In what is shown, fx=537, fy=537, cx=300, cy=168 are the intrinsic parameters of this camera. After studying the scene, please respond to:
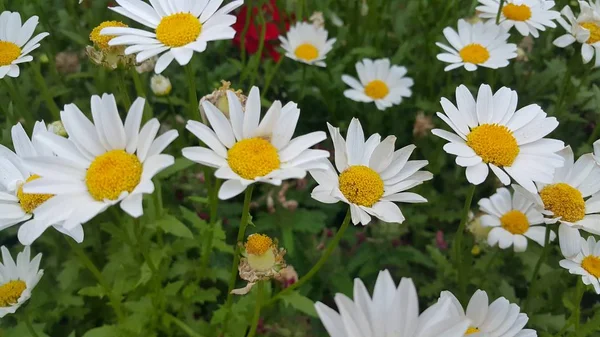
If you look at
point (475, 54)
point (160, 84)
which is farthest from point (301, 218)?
point (475, 54)

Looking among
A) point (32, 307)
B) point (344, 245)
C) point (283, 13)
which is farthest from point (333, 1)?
point (32, 307)

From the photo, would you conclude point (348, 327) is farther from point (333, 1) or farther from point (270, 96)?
point (333, 1)

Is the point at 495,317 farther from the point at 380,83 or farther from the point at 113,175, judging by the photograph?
the point at 380,83

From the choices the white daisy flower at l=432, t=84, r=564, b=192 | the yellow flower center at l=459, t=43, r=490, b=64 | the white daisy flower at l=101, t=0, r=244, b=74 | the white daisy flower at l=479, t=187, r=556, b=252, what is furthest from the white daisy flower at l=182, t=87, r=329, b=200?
the yellow flower center at l=459, t=43, r=490, b=64

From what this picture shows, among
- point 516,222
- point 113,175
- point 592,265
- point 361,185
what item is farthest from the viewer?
point 516,222

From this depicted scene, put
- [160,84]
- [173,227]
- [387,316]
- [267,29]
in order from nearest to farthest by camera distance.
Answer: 1. [387,316]
2. [173,227]
3. [160,84]
4. [267,29]

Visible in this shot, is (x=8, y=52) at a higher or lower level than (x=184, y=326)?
higher
